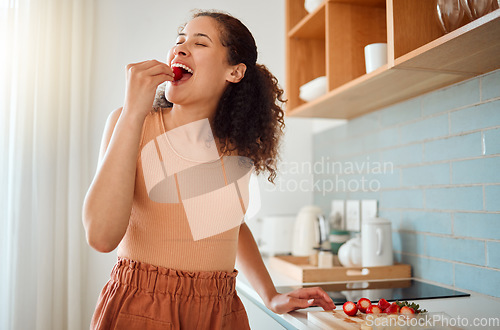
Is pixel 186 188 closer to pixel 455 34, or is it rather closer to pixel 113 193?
pixel 113 193

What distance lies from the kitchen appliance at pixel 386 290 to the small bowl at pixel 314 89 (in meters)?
0.75

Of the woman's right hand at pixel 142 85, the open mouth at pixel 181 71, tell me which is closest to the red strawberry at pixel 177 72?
the open mouth at pixel 181 71

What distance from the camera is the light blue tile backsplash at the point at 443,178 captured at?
1.34 meters

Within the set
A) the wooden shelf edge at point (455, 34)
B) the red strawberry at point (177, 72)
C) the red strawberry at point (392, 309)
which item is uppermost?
the wooden shelf edge at point (455, 34)

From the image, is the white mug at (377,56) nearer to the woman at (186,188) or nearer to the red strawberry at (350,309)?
the woman at (186,188)

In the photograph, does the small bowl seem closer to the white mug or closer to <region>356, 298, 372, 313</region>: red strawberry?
the white mug

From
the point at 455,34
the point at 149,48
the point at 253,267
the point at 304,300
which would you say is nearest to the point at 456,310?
the point at 304,300

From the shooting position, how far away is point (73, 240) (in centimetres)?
202

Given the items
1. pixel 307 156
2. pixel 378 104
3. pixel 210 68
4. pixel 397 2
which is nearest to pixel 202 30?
pixel 210 68

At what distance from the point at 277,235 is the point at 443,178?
91 cm

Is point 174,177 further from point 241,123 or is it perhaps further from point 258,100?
point 258,100

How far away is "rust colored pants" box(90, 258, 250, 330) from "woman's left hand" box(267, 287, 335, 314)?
0.59 feet

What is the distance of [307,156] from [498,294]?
52.1 inches

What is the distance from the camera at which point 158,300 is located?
961 millimetres
